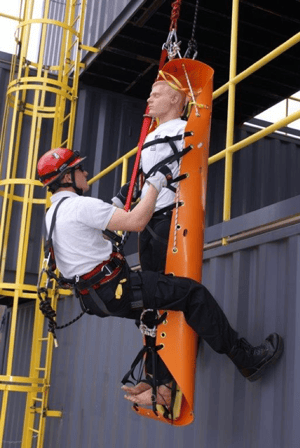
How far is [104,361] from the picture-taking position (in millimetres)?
8445

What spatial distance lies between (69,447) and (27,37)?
676 cm

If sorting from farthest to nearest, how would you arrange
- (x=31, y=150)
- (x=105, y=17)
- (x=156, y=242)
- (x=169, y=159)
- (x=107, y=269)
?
(x=105, y=17), (x=31, y=150), (x=156, y=242), (x=169, y=159), (x=107, y=269)

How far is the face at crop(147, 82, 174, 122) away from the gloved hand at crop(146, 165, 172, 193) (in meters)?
0.69

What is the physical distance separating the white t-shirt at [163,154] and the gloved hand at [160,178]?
0.19 meters

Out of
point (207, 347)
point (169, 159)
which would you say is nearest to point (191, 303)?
point (169, 159)

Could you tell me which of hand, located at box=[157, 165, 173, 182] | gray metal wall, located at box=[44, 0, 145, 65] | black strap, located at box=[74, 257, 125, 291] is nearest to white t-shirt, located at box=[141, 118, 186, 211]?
hand, located at box=[157, 165, 173, 182]

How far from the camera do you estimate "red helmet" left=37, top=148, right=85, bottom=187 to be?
5188mm

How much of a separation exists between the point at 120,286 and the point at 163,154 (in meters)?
1.16

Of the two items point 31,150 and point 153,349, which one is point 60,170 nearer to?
point 153,349

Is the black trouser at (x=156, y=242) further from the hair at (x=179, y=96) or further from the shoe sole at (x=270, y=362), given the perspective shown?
the hair at (x=179, y=96)

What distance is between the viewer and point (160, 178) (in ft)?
15.8

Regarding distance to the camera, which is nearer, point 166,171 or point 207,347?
point 166,171

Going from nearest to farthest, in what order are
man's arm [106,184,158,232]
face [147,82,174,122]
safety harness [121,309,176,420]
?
man's arm [106,184,158,232], safety harness [121,309,176,420], face [147,82,174,122]

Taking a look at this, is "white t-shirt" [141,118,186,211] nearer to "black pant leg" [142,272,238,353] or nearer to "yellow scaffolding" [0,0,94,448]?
"black pant leg" [142,272,238,353]
